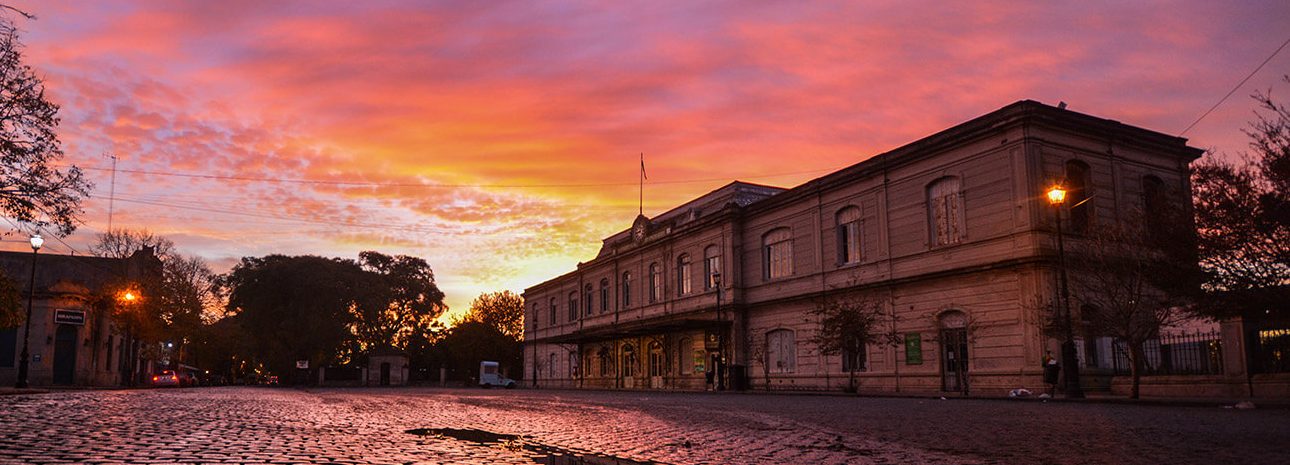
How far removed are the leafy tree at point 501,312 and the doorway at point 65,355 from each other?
4839cm

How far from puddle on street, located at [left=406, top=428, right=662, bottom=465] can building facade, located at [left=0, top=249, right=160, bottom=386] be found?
40.5 m

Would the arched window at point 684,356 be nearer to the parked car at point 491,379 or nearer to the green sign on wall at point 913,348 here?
the green sign on wall at point 913,348

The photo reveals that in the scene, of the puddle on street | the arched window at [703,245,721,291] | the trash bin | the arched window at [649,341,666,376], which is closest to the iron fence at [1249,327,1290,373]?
the puddle on street

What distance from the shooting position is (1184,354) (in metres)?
25.5

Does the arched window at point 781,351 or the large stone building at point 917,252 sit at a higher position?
the large stone building at point 917,252

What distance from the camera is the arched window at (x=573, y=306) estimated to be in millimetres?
67506

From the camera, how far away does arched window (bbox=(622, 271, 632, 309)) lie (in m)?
58.0

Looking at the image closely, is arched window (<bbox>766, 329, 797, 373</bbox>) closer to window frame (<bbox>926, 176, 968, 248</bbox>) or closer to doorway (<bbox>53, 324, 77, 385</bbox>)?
window frame (<bbox>926, 176, 968, 248</bbox>)

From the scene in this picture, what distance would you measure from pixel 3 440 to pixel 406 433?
3957mm

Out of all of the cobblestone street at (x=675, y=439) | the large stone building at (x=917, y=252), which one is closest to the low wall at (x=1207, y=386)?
the large stone building at (x=917, y=252)

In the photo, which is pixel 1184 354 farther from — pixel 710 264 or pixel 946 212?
pixel 710 264

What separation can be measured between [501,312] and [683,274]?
5061 cm

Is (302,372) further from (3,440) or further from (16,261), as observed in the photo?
(3,440)

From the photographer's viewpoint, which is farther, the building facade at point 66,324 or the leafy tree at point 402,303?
the leafy tree at point 402,303
